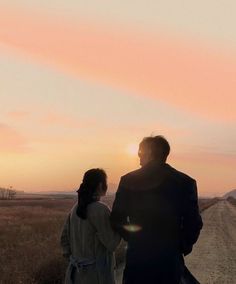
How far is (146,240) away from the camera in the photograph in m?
3.97

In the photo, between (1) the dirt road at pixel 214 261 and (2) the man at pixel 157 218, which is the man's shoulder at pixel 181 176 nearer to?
(2) the man at pixel 157 218

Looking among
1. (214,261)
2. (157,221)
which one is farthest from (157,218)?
(214,261)

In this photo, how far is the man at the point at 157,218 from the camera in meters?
3.95

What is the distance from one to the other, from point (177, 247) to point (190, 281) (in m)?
0.30

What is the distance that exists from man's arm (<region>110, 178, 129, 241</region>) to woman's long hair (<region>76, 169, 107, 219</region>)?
0.23 meters

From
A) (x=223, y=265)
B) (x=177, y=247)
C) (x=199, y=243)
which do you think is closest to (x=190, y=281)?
(x=177, y=247)

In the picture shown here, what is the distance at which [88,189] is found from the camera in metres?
4.25

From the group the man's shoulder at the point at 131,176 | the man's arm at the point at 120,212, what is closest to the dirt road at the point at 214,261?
the man's arm at the point at 120,212

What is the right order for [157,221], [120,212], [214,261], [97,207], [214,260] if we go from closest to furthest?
[157,221] < [120,212] < [97,207] < [214,261] < [214,260]

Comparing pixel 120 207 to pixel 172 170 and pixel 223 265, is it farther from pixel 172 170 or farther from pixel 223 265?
pixel 223 265

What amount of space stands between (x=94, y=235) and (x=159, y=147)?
2.93 feet

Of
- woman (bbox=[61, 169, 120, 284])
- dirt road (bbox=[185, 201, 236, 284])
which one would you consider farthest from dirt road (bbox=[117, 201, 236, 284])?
woman (bbox=[61, 169, 120, 284])

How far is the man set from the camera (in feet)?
13.0

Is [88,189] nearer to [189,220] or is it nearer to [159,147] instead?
[159,147]
